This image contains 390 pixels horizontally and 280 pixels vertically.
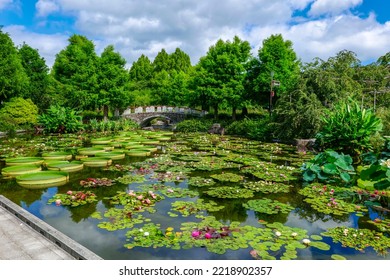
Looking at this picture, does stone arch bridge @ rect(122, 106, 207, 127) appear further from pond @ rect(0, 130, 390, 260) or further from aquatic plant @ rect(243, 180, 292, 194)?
aquatic plant @ rect(243, 180, 292, 194)

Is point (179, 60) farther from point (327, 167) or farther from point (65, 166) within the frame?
point (327, 167)

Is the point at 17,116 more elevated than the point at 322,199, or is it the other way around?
the point at 17,116

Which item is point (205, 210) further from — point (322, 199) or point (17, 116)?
point (17, 116)

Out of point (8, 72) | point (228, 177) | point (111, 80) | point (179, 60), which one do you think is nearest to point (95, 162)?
point (228, 177)

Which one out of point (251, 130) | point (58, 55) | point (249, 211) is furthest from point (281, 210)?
point (58, 55)

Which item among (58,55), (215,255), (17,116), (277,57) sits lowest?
(215,255)

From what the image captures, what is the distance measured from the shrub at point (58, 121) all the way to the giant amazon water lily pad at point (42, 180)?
593 inches

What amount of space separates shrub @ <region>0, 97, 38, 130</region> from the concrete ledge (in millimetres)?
21916

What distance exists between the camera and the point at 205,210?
639 centimetres

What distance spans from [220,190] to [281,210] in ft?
6.03

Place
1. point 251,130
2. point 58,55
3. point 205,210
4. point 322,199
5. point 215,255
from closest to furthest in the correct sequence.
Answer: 1. point 215,255
2. point 205,210
3. point 322,199
4. point 251,130
5. point 58,55

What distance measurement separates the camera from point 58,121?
22562 millimetres

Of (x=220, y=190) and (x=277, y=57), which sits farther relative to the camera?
(x=277, y=57)

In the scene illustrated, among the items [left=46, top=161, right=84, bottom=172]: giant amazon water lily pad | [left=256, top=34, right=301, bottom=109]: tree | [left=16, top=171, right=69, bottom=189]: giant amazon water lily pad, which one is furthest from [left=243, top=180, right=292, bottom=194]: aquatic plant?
[left=256, top=34, right=301, bottom=109]: tree
